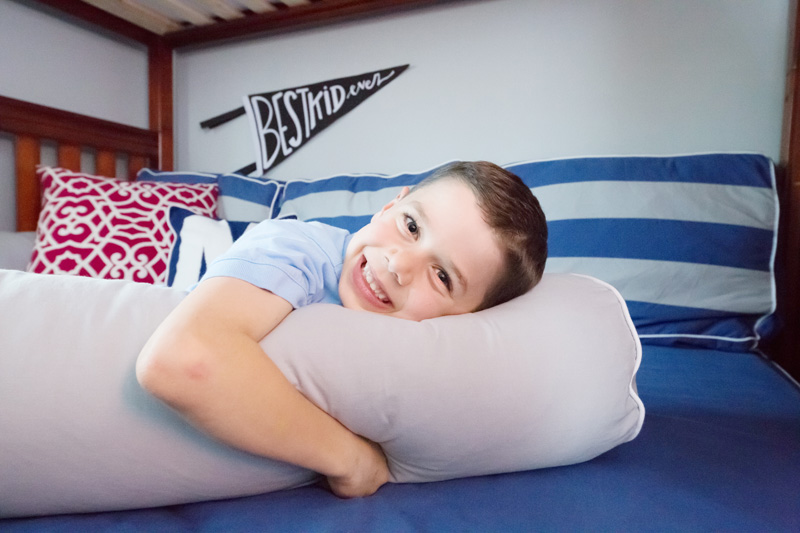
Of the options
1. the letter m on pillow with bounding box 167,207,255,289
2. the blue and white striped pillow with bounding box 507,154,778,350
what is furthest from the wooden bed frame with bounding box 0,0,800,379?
the letter m on pillow with bounding box 167,207,255,289

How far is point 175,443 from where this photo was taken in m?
0.45

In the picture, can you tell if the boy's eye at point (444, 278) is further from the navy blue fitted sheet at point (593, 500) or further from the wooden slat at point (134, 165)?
the wooden slat at point (134, 165)

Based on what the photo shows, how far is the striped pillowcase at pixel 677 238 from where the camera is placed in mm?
1095

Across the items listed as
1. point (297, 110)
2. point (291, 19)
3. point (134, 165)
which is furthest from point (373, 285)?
point (134, 165)

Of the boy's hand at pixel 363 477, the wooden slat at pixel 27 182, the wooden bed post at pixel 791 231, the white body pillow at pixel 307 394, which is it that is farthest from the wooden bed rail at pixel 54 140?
the wooden bed post at pixel 791 231

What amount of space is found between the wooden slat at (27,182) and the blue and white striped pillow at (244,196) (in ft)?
1.30

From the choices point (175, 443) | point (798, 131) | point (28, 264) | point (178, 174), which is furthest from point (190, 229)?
point (798, 131)

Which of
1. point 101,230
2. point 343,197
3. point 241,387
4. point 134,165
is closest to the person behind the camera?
point 241,387

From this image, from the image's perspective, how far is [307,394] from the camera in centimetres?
48

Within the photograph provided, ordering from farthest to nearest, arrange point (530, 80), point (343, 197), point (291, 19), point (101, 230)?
point (291, 19) < point (530, 80) < point (343, 197) < point (101, 230)

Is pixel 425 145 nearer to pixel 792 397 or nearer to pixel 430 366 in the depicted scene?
pixel 792 397

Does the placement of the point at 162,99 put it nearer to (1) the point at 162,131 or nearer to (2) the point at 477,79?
(1) the point at 162,131

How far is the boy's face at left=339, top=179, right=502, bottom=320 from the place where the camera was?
0.63m

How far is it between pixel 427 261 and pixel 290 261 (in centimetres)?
16
